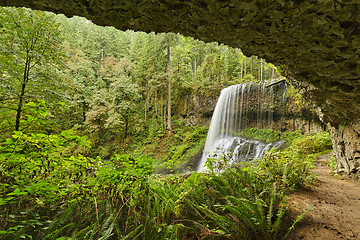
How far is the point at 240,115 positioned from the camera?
43.5 feet

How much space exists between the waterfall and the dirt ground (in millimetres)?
7240

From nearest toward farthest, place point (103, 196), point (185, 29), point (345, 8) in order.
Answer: point (345, 8) < point (185, 29) < point (103, 196)

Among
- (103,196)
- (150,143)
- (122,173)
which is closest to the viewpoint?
(103,196)

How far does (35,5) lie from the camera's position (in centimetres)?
126

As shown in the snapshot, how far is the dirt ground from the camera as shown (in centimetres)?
164

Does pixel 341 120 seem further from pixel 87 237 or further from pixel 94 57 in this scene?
pixel 94 57

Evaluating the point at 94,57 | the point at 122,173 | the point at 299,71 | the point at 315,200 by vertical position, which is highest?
the point at 94,57

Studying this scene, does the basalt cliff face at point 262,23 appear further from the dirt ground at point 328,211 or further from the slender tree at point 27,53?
the slender tree at point 27,53

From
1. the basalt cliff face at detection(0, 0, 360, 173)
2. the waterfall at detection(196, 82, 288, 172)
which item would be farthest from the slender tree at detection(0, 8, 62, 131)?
the waterfall at detection(196, 82, 288, 172)

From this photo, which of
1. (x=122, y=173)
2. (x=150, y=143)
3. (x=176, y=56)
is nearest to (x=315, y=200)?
(x=122, y=173)

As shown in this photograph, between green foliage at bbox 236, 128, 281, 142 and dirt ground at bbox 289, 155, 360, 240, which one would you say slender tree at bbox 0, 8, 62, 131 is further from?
A: green foliage at bbox 236, 128, 281, 142

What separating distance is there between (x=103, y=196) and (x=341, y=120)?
16.2ft

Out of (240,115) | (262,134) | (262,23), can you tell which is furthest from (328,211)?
(240,115)

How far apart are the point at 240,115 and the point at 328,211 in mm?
11773
